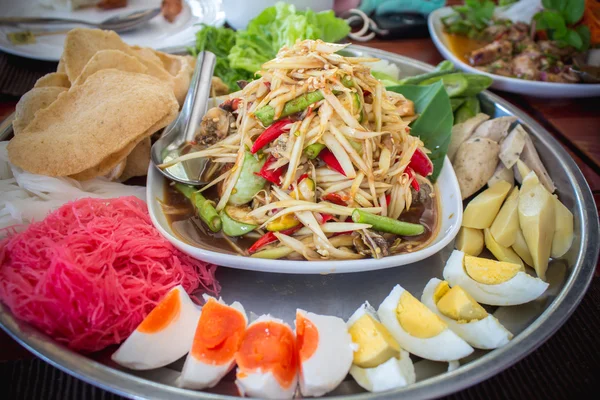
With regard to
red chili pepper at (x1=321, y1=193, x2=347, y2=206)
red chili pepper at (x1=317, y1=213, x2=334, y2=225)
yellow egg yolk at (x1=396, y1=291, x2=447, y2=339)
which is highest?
red chili pepper at (x1=321, y1=193, x2=347, y2=206)

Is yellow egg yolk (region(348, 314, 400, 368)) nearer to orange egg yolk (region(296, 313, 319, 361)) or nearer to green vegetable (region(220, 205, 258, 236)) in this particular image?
orange egg yolk (region(296, 313, 319, 361))

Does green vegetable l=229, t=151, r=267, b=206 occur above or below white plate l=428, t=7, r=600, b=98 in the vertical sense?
above

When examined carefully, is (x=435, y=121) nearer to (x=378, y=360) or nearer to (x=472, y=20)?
(x=378, y=360)

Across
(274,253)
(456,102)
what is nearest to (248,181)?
(274,253)

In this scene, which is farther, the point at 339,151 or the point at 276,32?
the point at 276,32

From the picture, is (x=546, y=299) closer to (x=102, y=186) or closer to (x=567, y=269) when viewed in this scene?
(x=567, y=269)

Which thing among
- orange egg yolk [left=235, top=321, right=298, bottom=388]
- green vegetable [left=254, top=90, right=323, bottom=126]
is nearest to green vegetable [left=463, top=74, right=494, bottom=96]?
green vegetable [left=254, top=90, right=323, bottom=126]

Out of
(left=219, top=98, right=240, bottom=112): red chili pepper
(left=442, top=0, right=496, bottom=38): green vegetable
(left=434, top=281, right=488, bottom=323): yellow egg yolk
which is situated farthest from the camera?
(left=442, top=0, right=496, bottom=38): green vegetable
